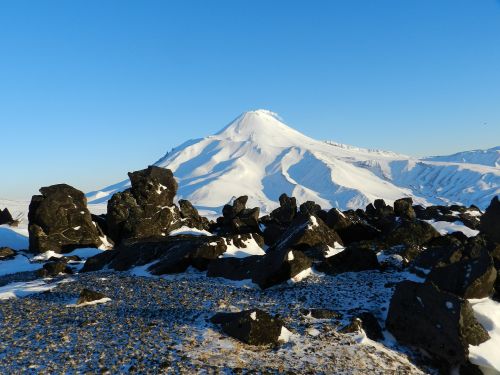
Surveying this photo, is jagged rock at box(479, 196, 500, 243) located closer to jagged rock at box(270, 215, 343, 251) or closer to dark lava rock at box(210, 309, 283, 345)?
jagged rock at box(270, 215, 343, 251)

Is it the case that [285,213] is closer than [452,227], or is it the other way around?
[452,227]

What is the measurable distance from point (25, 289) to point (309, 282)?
1808cm

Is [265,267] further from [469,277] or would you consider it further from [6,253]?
[6,253]

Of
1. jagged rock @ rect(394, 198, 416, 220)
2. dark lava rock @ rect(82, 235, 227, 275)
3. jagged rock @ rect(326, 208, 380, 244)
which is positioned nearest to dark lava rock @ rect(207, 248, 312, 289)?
dark lava rock @ rect(82, 235, 227, 275)

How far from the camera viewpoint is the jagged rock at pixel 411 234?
37.3 metres

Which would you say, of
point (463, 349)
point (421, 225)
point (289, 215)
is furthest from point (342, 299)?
point (289, 215)

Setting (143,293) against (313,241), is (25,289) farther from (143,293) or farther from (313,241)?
(313,241)

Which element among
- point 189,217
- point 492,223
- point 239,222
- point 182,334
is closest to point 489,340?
point 182,334

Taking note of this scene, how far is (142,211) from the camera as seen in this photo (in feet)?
182

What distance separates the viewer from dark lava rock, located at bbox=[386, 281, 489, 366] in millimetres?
18188

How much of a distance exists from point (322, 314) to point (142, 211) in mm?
38752

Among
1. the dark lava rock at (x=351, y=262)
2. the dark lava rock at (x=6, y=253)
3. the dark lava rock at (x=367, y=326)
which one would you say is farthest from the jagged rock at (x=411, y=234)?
the dark lava rock at (x=6, y=253)

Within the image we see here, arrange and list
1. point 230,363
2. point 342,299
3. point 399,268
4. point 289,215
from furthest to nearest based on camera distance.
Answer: point 289,215, point 399,268, point 342,299, point 230,363

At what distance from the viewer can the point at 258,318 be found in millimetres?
17844
